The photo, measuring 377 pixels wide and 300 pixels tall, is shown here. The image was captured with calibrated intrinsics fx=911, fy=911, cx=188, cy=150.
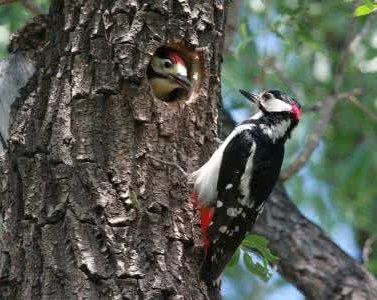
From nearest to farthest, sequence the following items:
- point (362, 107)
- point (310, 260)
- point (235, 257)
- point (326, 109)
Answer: point (235, 257) → point (310, 260) → point (326, 109) → point (362, 107)

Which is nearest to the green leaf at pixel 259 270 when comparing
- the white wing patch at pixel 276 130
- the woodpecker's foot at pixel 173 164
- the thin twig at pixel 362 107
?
the woodpecker's foot at pixel 173 164

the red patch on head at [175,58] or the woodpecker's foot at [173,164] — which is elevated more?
the red patch on head at [175,58]

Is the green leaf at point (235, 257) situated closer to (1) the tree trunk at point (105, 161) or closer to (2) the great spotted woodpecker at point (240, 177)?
(2) the great spotted woodpecker at point (240, 177)

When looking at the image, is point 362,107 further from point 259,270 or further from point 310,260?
point 259,270

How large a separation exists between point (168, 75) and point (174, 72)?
0.10 metres

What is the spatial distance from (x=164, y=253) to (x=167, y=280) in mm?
123

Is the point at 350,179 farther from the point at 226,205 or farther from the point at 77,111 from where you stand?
the point at 77,111

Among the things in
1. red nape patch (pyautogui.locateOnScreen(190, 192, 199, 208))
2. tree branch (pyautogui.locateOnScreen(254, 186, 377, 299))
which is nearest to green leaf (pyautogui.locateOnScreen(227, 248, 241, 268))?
red nape patch (pyautogui.locateOnScreen(190, 192, 199, 208))

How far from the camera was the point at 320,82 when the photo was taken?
7824 mm

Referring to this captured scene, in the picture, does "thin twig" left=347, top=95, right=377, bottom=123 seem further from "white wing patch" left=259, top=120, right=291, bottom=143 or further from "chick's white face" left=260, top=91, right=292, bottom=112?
"white wing patch" left=259, top=120, right=291, bottom=143

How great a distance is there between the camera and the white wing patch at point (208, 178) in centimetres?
423

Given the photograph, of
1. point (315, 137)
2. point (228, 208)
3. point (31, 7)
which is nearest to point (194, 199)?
point (228, 208)

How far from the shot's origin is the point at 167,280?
382 cm

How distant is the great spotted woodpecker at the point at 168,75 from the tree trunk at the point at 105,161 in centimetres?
11
